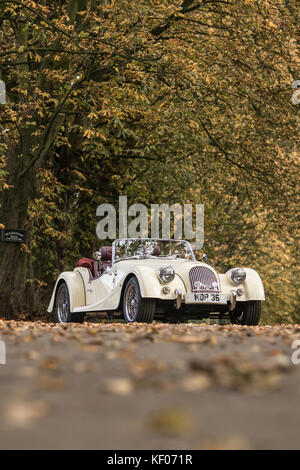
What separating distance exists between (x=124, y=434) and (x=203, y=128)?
18.0 metres

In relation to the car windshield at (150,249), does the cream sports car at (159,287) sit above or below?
below

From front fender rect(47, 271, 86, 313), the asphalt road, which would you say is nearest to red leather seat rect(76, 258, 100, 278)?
front fender rect(47, 271, 86, 313)

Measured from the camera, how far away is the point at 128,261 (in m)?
14.4

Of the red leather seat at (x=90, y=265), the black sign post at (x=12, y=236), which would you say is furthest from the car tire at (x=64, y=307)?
the black sign post at (x=12, y=236)

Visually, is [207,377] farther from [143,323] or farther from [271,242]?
[271,242]

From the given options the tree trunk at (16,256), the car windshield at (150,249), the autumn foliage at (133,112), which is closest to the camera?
the car windshield at (150,249)

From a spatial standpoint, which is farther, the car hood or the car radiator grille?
the car hood

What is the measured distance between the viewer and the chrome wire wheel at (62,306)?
15523mm

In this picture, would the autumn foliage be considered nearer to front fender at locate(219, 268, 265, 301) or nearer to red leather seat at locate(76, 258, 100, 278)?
red leather seat at locate(76, 258, 100, 278)

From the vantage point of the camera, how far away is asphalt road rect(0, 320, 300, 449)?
3.10 meters

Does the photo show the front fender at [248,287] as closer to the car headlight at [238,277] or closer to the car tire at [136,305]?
the car headlight at [238,277]

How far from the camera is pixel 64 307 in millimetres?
15719

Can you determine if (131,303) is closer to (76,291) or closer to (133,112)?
(76,291)

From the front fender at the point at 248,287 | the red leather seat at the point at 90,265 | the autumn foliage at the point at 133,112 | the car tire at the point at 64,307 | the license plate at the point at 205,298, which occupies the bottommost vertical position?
the car tire at the point at 64,307
